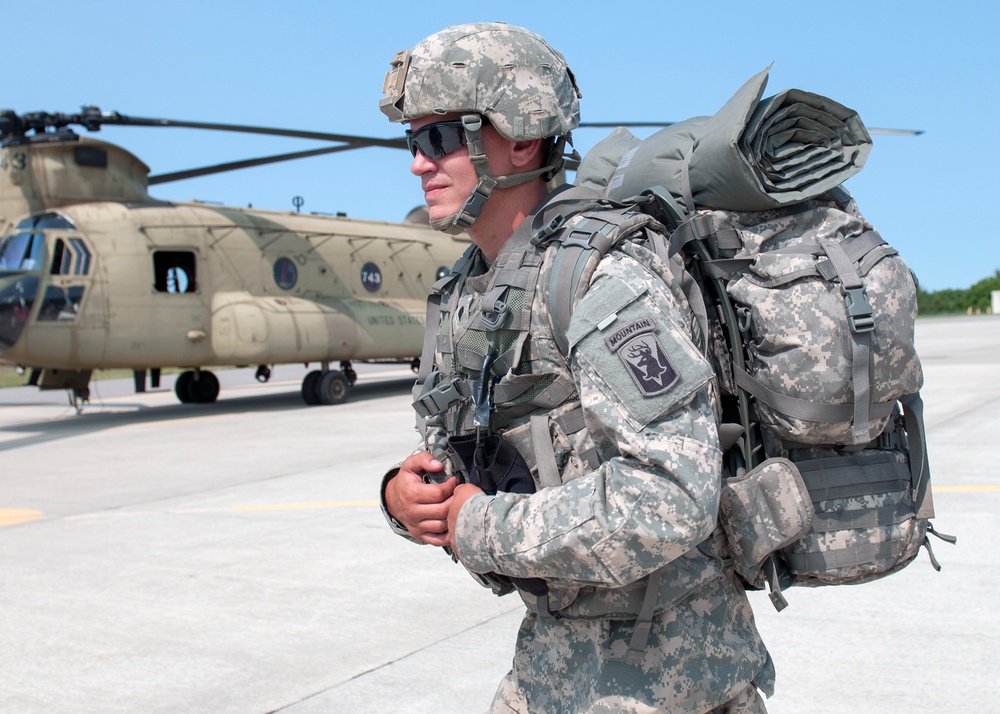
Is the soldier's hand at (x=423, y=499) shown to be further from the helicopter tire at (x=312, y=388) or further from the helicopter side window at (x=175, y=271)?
the helicopter tire at (x=312, y=388)

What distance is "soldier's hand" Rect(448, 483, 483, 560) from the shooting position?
5.52 feet

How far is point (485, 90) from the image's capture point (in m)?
1.88

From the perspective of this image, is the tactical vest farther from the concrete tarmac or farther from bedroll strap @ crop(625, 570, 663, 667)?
the concrete tarmac

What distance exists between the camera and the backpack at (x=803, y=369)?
1839mm

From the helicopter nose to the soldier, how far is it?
39.2ft

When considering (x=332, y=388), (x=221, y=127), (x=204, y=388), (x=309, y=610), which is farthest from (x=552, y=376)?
(x=204, y=388)

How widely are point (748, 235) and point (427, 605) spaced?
3.19 metres

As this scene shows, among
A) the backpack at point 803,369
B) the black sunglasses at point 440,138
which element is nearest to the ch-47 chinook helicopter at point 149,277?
the black sunglasses at point 440,138

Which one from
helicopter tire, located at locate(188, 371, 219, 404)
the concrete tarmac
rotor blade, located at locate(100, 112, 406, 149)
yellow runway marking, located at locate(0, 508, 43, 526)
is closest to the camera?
the concrete tarmac

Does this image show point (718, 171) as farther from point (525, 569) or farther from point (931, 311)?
point (931, 311)

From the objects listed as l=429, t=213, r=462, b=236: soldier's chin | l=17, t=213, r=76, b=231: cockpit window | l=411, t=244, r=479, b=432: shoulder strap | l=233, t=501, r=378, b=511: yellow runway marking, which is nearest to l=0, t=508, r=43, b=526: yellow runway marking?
l=233, t=501, r=378, b=511: yellow runway marking

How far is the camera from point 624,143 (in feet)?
8.43

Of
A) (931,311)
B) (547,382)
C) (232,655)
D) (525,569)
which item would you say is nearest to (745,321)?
(547,382)

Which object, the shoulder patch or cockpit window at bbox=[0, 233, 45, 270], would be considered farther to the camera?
cockpit window at bbox=[0, 233, 45, 270]
